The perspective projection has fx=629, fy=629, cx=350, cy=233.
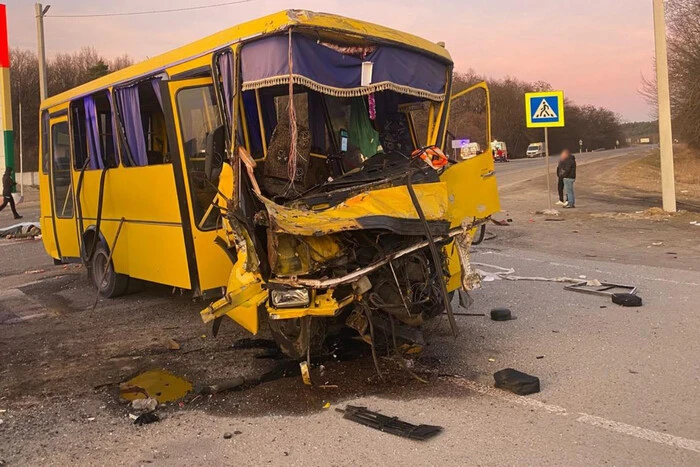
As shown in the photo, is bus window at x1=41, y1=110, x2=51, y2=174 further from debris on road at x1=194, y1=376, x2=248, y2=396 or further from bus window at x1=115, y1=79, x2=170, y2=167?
debris on road at x1=194, y1=376, x2=248, y2=396

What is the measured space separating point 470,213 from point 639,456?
257cm

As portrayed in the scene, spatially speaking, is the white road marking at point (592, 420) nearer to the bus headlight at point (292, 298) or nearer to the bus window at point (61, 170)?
the bus headlight at point (292, 298)

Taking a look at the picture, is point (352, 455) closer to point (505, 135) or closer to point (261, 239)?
point (261, 239)

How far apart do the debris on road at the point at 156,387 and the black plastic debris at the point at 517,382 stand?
2437mm

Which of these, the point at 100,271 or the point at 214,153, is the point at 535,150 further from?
the point at 214,153

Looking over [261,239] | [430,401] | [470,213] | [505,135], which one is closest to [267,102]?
[261,239]

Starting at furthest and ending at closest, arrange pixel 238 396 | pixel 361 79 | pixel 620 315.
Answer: pixel 620 315 < pixel 361 79 < pixel 238 396

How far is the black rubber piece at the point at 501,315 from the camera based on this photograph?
6605mm

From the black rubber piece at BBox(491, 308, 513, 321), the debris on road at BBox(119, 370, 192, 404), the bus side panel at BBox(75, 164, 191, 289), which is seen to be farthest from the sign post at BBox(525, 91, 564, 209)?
the debris on road at BBox(119, 370, 192, 404)

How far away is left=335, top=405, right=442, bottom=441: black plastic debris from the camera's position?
3982 mm

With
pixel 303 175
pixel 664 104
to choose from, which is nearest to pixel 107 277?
pixel 303 175

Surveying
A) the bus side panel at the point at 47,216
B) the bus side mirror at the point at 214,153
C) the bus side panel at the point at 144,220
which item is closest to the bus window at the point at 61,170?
the bus side panel at the point at 47,216

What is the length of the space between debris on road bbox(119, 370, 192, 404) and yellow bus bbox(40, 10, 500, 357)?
1.94 ft

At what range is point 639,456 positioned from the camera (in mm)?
3596
